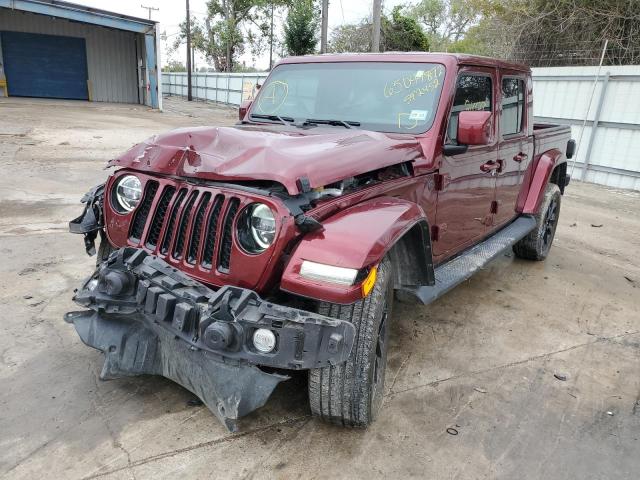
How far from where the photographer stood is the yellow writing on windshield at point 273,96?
394 centimetres

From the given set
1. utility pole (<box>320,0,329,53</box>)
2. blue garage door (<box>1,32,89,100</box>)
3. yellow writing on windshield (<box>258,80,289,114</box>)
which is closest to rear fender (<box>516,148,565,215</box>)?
yellow writing on windshield (<box>258,80,289,114</box>)

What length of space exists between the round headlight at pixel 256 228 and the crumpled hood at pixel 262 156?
0.14 metres

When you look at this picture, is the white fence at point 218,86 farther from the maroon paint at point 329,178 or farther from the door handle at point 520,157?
the maroon paint at point 329,178

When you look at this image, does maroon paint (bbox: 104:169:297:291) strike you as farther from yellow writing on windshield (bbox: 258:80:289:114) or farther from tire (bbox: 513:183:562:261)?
tire (bbox: 513:183:562:261)

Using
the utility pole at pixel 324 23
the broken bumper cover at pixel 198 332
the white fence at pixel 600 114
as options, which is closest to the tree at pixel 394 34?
the utility pole at pixel 324 23

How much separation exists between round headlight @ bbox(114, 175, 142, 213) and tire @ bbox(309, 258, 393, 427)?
1180 millimetres

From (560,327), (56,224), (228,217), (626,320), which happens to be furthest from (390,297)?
(56,224)

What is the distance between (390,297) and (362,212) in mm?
550

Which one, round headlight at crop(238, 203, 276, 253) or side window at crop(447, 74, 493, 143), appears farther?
side window at crop(447, 74, 493, 143)

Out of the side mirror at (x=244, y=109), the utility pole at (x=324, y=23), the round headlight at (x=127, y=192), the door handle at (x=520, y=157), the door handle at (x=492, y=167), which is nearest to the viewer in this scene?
the round headlight at (x=127, y=192)

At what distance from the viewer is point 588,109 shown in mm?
10500

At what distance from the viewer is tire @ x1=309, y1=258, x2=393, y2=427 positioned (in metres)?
2.39

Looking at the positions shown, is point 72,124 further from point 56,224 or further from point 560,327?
point 560,327

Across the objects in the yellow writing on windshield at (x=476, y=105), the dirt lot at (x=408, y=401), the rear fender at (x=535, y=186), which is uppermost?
the yellow writing on windshield at (x=476, y=105)
